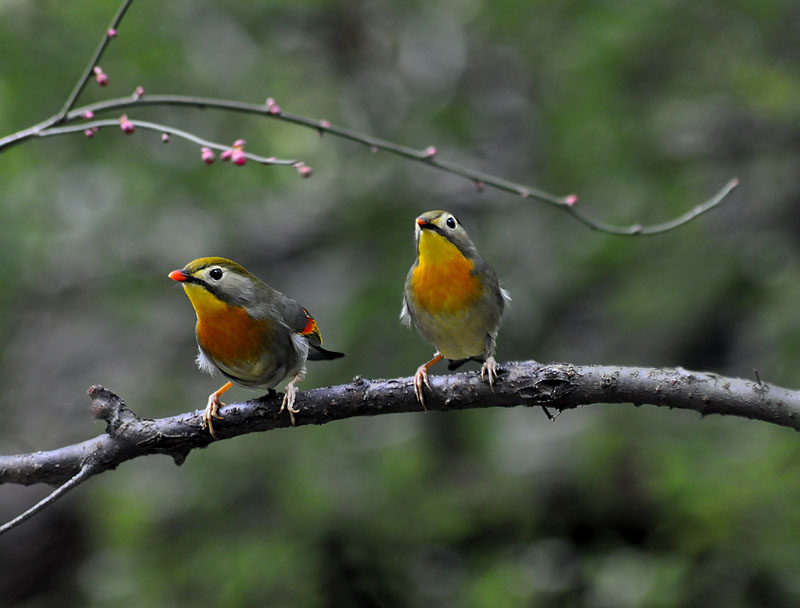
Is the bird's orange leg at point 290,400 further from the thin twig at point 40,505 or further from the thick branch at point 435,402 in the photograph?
the thin twig at point 40,505

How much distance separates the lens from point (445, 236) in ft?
9.78

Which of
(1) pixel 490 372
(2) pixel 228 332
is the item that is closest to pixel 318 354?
(2) pixel 228 332

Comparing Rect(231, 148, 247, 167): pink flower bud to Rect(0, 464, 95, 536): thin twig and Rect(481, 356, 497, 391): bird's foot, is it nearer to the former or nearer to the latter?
Rect(0, 464, 95, 536): thin twig

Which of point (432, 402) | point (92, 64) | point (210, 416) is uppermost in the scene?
point (92, 64)

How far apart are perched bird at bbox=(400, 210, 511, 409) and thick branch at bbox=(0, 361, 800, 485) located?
515 millimetres

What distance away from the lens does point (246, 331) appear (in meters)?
2.54

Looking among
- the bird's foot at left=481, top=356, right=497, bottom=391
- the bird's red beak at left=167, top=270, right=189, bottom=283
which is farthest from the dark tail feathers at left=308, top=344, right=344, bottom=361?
the bird's red beak at left=167, top=270, right=189, bottom=283

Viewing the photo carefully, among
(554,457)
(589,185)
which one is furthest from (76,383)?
(589,185)

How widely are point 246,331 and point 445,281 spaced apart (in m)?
A: 0.90

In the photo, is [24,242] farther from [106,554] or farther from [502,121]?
[502,121]

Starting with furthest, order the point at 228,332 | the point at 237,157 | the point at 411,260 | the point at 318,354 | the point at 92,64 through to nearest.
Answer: the point at 411,260, the point at 318,354, the point at 228,332, the point at 92,64, the point at 237,157

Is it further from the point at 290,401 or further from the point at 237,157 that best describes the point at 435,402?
the point at 237,157

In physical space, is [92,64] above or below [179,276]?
above

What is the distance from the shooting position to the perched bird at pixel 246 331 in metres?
2.31
